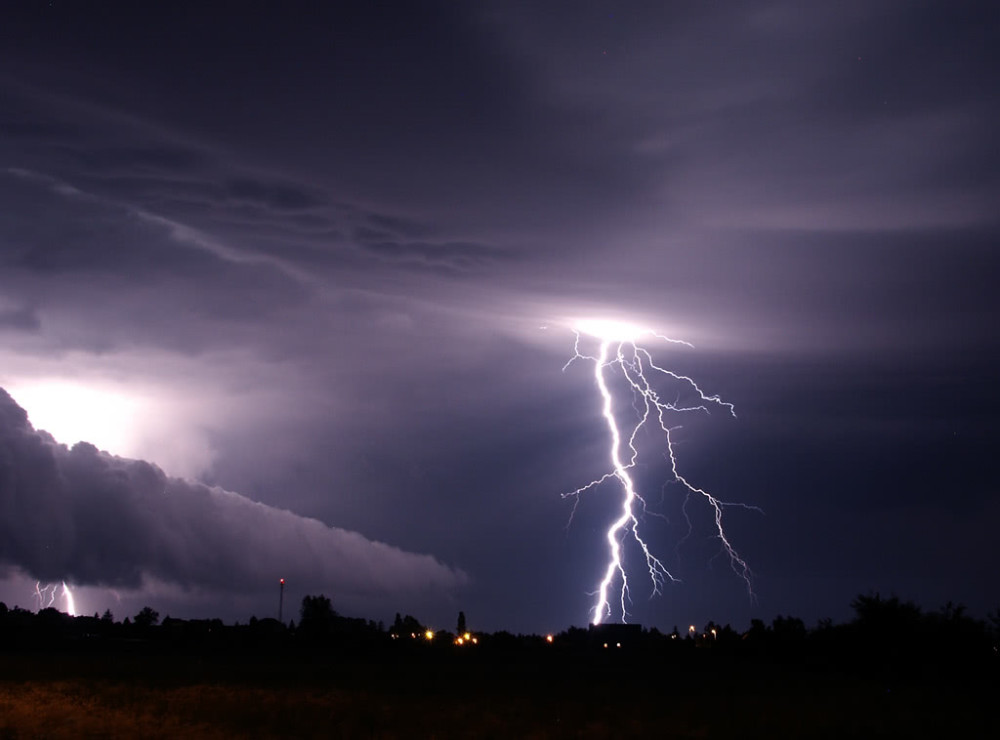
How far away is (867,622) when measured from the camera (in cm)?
5250

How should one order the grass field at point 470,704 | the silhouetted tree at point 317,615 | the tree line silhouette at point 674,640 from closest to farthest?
the grass field at point 470,704 < the tree line silhouette at point 674,640 < the silhouetted tree at point 317,615

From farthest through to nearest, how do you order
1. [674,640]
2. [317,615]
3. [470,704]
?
[317,615]
[674,640]
[470,704]

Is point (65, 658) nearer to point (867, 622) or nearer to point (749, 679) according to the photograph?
point (749, 679)

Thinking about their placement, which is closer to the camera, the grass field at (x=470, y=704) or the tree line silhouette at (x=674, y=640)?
the grass field at (x=470, y=704)

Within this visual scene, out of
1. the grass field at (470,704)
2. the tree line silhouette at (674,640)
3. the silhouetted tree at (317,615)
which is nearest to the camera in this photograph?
the grass field at (470,704)

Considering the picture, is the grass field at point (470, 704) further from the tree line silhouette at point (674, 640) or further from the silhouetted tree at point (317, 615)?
the silhouetted tree at point (317, 615)

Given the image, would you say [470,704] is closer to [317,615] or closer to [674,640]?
[674,640]

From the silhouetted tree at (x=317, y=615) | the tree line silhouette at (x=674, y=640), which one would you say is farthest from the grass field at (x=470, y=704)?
the silhouetted tree at (x=317, y=615)

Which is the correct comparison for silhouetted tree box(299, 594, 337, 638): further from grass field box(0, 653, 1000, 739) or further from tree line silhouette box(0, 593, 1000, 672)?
grass field box(0, 653, 1000, 739)

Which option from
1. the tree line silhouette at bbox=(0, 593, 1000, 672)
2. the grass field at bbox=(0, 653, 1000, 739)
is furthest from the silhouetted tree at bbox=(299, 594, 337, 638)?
the grass field at bbox=(0, 653, 1000, 739)

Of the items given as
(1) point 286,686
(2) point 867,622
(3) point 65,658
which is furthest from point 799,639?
(3) point 65,658

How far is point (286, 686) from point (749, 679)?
61.7ft

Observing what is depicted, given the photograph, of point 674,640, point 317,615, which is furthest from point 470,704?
point 317,615

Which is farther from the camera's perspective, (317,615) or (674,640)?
(317,615)
